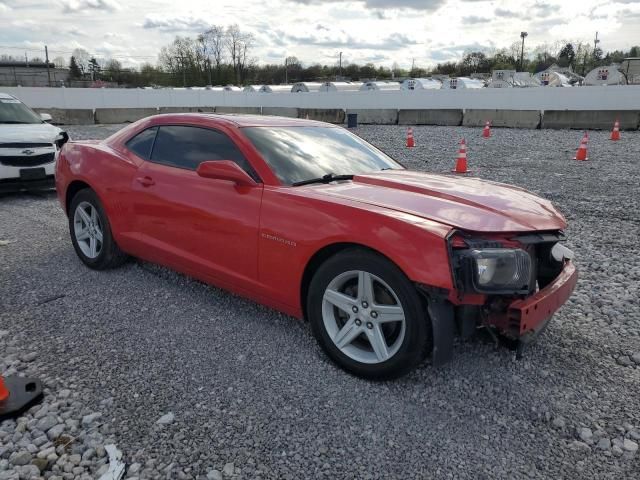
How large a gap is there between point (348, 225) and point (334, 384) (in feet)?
3.17

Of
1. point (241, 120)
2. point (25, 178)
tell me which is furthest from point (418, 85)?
point (241, 120)

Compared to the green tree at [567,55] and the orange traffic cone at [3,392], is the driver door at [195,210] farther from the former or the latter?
the green tree at [567,55]

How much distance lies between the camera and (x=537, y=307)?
2.75 m

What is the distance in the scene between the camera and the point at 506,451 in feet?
8.07

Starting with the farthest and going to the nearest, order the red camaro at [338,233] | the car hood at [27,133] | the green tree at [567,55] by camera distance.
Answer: the green tree at [567,55] < the car hood at [27,133] < the red camaro at [338,233]

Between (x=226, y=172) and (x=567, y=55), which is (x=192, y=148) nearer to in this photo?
(x=226, y=172)

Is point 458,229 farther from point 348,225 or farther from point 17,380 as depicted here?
point 17,380

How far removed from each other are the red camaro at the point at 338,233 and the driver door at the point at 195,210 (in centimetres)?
1

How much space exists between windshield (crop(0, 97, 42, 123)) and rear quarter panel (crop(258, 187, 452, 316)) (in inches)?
296

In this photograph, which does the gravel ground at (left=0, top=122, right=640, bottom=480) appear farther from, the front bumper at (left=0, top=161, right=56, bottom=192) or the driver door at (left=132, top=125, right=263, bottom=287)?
the front bumper at (left=0, top=161, right=56, bottom=192)

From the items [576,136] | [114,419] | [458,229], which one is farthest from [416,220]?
[576,136]

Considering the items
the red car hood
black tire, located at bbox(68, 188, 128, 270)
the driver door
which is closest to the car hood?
black tire, located at bbox(68, 188, 128, 270)

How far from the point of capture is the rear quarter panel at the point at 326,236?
262 centimetres

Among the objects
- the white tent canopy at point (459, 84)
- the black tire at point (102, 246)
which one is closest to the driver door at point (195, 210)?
the black tire at point (102, 246)
